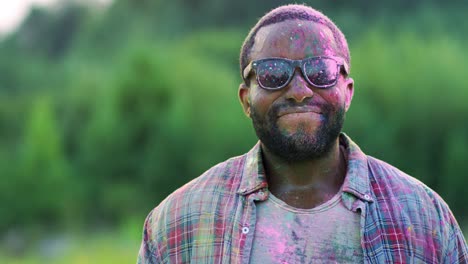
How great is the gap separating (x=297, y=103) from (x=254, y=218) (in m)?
0.31

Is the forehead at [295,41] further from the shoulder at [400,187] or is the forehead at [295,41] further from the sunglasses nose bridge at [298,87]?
the shoulder at [400,187]

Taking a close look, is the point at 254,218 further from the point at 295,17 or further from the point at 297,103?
the point at 295,17

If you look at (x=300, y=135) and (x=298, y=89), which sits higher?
(x=298, y=89)

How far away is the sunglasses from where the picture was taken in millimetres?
2010

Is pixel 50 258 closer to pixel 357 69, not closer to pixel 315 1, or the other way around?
pixel 357 69

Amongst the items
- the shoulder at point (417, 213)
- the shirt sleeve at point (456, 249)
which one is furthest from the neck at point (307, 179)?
the shirt sleeve at point (456, 249)

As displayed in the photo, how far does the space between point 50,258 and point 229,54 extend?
6.58 metres

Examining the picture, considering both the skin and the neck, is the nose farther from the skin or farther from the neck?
the neck

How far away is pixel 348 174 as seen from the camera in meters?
2.06

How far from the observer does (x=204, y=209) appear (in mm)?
2092

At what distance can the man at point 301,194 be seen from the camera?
1976 millimetres

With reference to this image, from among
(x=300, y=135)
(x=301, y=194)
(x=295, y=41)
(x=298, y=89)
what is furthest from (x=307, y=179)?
(x=295, y=41)

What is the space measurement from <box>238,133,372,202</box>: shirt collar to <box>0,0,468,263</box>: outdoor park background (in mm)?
10111

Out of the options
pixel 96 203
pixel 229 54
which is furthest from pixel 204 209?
pixel 229 54
